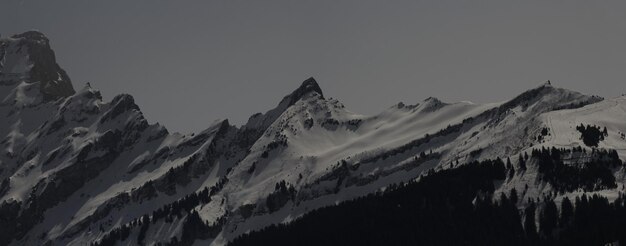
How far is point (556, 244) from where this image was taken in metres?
199

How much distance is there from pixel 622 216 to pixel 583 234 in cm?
1329

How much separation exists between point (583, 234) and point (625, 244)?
14.3m

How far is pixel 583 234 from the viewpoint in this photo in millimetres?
193250

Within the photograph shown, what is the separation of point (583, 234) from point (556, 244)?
320 inches

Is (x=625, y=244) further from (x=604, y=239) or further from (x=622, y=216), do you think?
(x=622, y=216)

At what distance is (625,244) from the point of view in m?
180

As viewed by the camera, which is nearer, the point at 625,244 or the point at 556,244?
the point at 625,244

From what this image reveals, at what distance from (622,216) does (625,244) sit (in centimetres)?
2106

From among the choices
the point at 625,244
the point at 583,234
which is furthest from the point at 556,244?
the point at 625,244

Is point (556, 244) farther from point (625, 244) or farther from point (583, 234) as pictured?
point (625, 244)

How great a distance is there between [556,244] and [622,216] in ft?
56.1

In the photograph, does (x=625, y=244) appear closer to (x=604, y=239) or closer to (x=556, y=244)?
(x=604, y=239)

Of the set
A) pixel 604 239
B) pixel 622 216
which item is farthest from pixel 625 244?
pixel 622 216

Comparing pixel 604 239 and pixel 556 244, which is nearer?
pixel 604 239
